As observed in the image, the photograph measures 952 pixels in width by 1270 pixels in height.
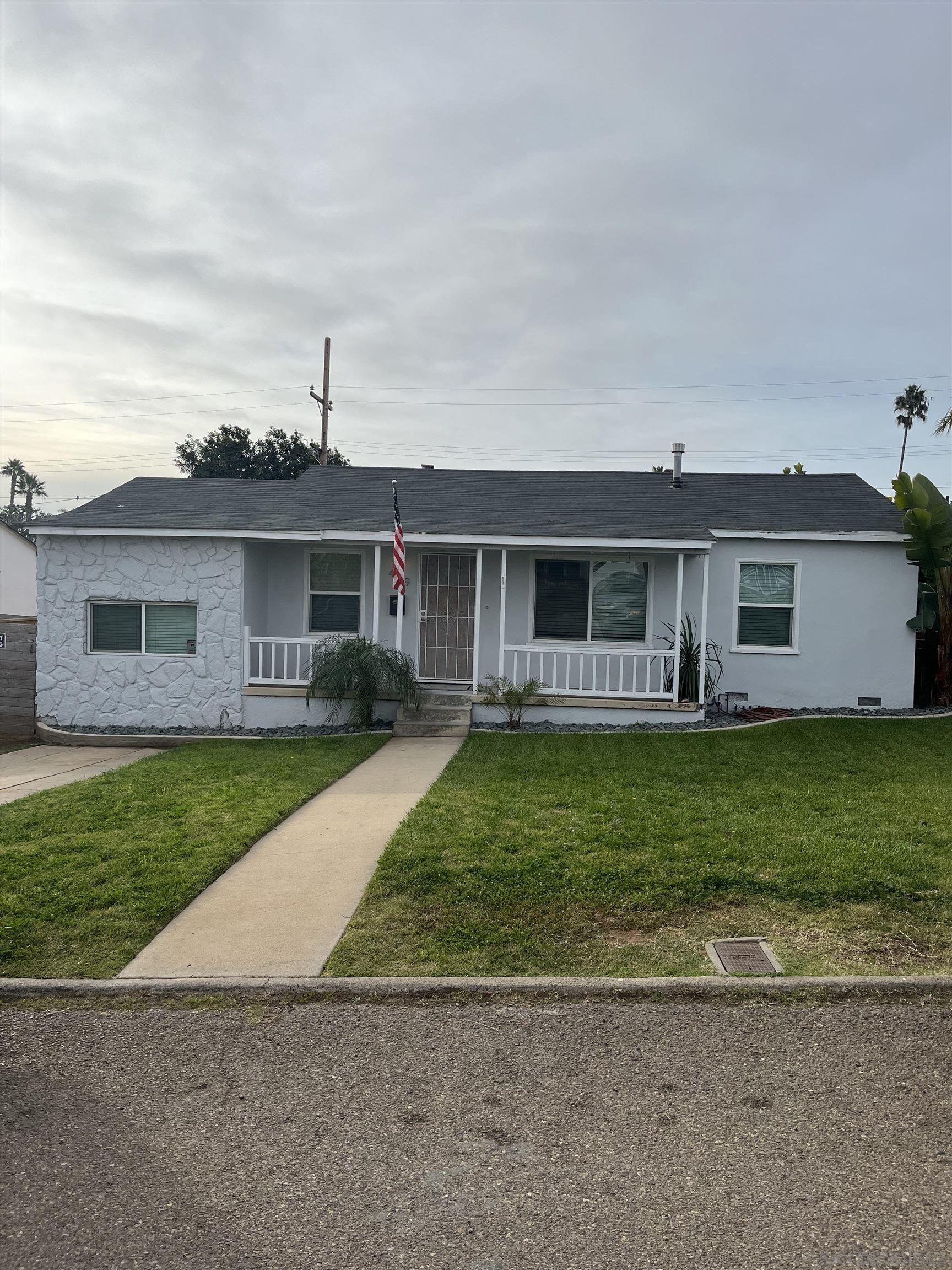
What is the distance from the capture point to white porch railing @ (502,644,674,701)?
13578 mm

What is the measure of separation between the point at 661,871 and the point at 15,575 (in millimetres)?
26079

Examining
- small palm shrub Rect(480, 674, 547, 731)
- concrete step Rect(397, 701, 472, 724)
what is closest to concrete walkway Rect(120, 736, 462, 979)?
concrete step Rect(397, 701, 472, 724)

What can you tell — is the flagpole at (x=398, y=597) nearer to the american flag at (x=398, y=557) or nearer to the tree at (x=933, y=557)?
the american flag at (x=398, y=557)

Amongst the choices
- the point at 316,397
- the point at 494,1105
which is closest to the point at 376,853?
the point at 494,1105

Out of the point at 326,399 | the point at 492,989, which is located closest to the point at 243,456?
the point at 326,399

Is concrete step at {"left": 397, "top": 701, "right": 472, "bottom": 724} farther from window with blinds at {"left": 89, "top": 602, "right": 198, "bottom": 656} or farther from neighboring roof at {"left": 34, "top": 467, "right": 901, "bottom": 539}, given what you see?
window with blinds at {"left": 89, "top": 602, "right": 198, "bottom": 656}

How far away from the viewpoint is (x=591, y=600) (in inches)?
587

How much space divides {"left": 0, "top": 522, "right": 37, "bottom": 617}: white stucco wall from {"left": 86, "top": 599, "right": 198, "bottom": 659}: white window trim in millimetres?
14732

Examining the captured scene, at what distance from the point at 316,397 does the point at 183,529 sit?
20.0m

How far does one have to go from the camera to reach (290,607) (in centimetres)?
1514

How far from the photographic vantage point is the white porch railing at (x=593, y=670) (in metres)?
13.6

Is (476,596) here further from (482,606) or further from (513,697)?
(513,697)

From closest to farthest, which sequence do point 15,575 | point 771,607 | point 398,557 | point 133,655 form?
point 398,557, point 133,655, point 771,607, point 15,575

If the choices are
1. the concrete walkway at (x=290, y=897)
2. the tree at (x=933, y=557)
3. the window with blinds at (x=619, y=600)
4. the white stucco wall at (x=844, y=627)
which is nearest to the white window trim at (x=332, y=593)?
the window with blinds at (x=619, y=600)
